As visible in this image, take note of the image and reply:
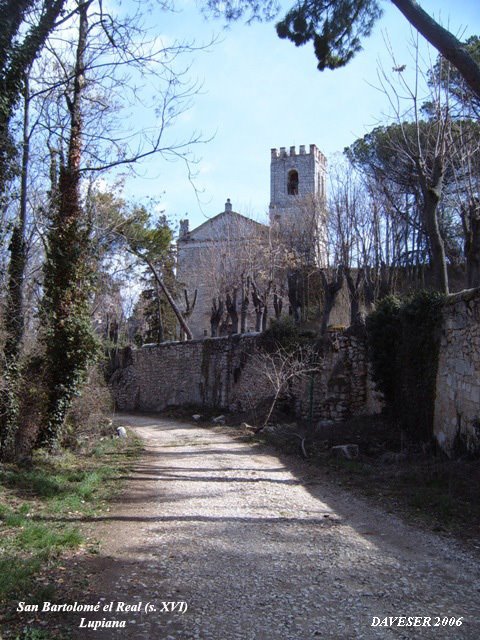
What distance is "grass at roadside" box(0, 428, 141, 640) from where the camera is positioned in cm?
416

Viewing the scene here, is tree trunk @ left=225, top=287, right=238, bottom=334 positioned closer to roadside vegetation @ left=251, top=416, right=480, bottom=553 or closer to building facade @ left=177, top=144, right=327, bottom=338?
building facade @ left=177, top=144, right=327, bottom=338

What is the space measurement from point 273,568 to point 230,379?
58.4ft

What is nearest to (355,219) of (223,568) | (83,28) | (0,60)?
(83,28)

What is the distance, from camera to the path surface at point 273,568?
11.6ft

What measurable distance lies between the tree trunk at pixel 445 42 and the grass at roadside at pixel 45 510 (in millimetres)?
6391

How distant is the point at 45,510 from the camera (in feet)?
21.9

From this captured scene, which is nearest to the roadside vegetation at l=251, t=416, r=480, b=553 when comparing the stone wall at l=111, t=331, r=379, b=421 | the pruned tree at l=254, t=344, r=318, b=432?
the pruned tree at l=254, t=344, r=318, b=432

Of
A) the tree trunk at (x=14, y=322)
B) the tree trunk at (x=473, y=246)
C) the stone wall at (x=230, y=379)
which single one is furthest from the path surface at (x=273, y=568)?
the stone wall at (x=230, y=379)

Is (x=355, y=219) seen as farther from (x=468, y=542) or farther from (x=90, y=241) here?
(x=468, y=542)

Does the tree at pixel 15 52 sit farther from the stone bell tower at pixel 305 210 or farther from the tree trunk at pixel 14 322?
the stone bell tower at pixel 305 210

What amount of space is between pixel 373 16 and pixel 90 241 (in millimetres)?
7290

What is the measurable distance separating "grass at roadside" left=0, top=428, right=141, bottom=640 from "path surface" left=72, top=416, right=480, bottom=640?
387 mm

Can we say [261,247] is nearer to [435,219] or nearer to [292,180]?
[435,219]

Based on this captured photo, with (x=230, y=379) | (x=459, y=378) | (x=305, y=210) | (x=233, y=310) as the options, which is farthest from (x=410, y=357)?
(x=305, y=210)
